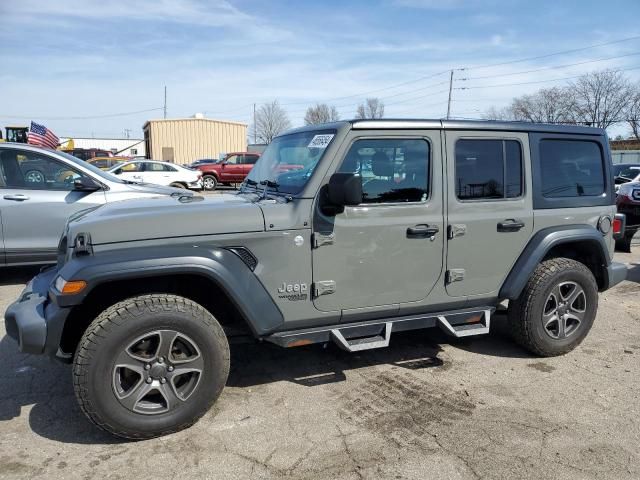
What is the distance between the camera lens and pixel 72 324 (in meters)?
3.11

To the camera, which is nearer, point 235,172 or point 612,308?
point 612,308

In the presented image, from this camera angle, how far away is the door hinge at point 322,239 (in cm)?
323

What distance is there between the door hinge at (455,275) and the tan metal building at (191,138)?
3861 centimetres

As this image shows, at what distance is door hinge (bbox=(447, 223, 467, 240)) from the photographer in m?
3.61

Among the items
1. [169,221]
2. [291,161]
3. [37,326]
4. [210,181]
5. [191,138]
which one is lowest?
[37,326]

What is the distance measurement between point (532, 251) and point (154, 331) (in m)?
2.83

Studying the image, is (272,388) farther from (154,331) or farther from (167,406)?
(154,331)

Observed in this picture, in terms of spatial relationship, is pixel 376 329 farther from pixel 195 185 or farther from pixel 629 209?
pixel 195 185

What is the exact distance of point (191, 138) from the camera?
40.7m

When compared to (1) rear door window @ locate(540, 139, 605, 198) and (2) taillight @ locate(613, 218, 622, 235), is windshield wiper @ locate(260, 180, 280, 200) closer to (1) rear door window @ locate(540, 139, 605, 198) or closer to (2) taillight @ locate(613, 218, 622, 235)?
(1) rear door window @ locate(540, 139, 605, 198)

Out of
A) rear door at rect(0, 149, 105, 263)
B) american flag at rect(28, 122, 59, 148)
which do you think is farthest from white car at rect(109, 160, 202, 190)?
rear door at rect(0, 149, 105, 263)

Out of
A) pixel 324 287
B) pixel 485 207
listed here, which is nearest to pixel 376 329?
pixel 324 287

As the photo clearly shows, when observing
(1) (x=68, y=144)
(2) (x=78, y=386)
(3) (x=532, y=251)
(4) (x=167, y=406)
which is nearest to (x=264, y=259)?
(4) (x=167, y=406)

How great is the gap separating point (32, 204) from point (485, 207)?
5217 mm
